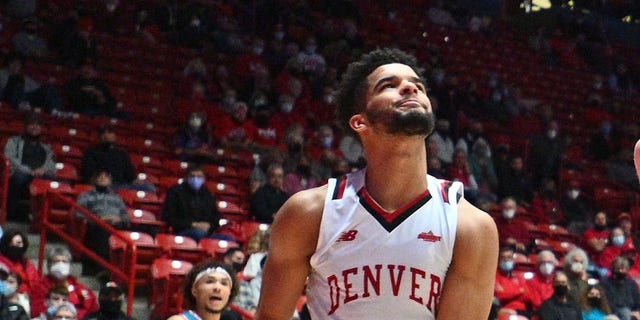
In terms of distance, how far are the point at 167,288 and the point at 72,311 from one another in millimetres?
1061

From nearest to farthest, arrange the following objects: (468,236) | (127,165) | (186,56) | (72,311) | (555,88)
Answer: (468,236) → (72,311) → (127,165) → (186,56) → (555,88)

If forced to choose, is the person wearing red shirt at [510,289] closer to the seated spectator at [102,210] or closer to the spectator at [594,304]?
the spectator at [594,304]

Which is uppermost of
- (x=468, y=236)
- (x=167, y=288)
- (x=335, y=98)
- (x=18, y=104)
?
(x=335, y=98)

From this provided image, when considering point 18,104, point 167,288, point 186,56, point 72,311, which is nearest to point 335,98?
point 72,311

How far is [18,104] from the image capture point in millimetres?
11758

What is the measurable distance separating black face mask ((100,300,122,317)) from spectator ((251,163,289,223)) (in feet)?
10.5

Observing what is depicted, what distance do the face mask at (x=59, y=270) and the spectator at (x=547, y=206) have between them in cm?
724

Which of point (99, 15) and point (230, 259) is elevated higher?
point (99, 15)

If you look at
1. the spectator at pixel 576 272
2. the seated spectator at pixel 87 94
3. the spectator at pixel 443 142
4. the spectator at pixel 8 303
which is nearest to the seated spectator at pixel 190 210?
the seated spectator at pixel 87 94

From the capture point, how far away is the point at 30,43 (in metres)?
13.0

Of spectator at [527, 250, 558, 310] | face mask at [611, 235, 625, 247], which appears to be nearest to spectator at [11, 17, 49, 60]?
spectator at [527, 250, 558, 310]

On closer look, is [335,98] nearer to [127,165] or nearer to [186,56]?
[127,165]

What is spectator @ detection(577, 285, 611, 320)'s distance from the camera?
35.3 ft

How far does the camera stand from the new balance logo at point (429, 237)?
303 centimetres
